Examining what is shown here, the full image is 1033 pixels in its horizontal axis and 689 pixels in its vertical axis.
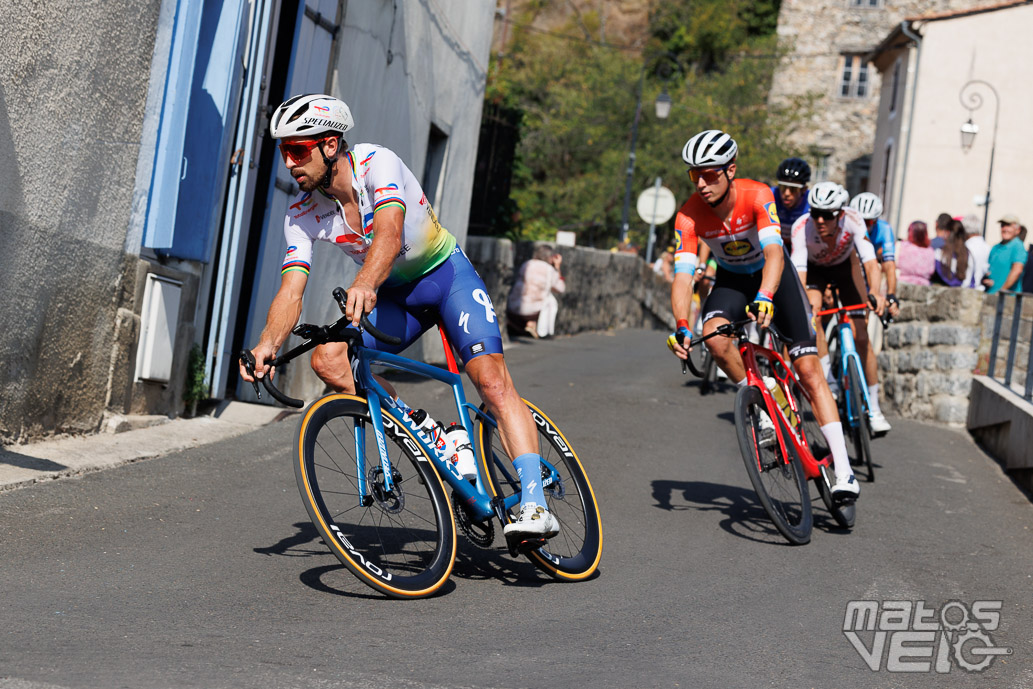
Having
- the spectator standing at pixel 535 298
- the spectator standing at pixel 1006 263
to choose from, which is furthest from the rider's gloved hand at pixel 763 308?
the spectator standing at pixel 535 298

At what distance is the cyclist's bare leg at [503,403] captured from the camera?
16.1 ft

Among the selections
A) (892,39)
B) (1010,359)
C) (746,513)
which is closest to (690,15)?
(892,39)

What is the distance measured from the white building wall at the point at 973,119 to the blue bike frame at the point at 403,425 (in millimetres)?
29710

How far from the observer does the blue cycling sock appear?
4934mm

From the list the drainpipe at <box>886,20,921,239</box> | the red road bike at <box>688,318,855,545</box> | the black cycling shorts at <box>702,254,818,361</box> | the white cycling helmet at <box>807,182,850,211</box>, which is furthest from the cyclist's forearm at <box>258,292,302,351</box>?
the drainpipe at <box>886,20,921,239</box>

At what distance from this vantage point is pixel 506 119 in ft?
61.6

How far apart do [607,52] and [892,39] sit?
50.1 feet

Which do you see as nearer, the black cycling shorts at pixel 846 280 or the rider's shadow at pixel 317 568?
the rider's shadow at pixel 317 568

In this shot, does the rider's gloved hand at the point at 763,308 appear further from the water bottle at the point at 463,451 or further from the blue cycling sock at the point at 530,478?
the water bottle at the point at 463,451

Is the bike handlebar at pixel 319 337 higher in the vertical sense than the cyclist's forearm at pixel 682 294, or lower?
lower

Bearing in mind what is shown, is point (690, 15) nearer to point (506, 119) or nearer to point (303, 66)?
point (506, 119)

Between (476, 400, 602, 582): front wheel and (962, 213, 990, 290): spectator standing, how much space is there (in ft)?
35.5

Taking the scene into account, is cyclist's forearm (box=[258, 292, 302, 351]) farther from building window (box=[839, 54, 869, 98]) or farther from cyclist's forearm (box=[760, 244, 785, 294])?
building window (box=[839, 54, 869, 98])

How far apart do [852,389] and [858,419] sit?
0.24m
